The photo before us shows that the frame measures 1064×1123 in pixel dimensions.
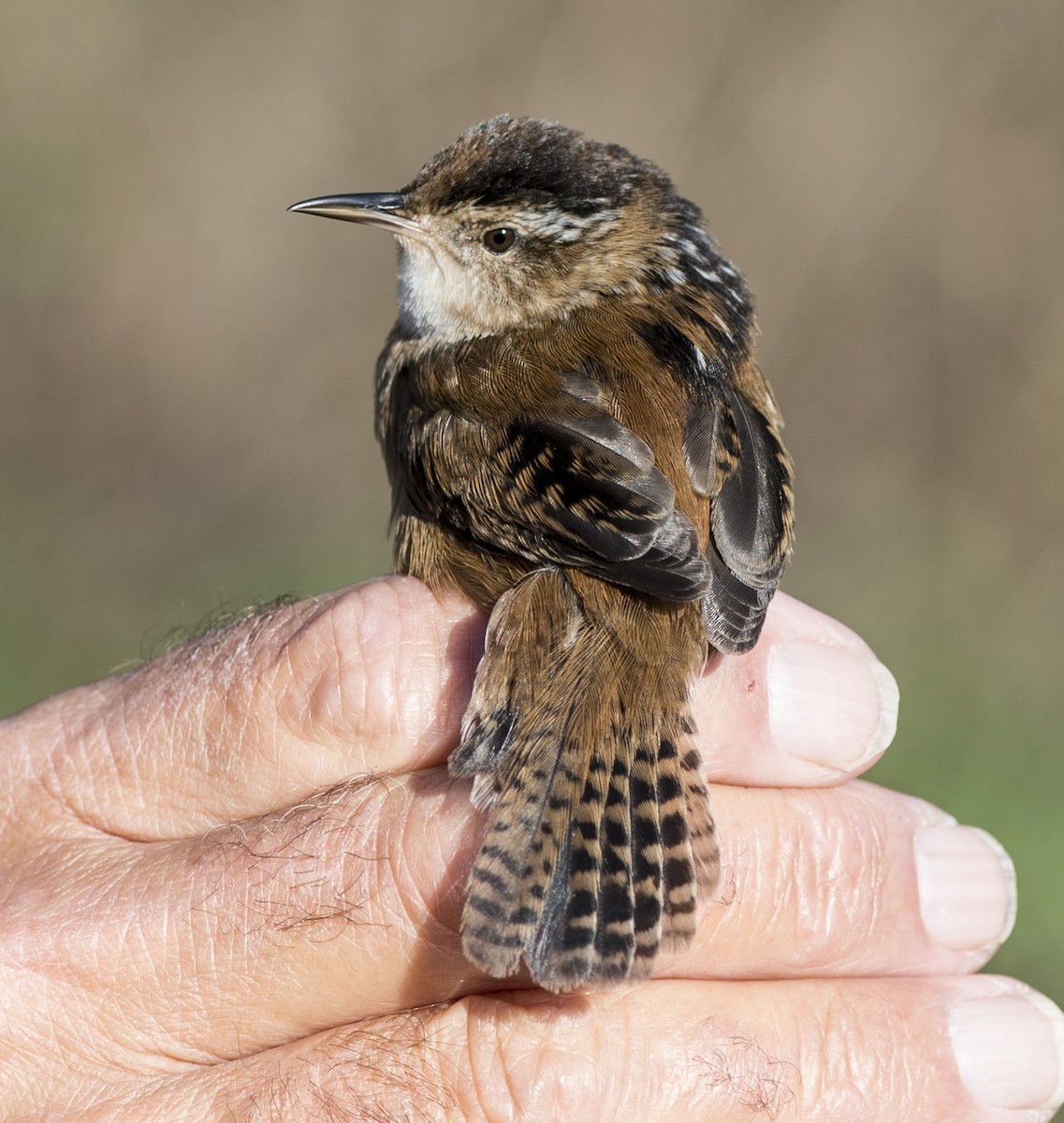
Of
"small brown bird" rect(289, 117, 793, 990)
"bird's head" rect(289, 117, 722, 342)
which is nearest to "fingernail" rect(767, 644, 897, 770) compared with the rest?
"small brown bird" rect(289, 117, 793, 990)

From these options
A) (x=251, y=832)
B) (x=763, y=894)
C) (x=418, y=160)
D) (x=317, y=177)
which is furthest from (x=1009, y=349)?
(x=251, y=832)

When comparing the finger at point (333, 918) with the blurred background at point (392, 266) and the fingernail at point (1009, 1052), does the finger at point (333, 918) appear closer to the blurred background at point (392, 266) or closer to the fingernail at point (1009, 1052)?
the fingernail at point (1009, 1052)

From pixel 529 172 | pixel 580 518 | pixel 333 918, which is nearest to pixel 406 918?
pixel 333 918

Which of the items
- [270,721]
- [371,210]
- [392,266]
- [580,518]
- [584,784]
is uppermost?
[371,210]

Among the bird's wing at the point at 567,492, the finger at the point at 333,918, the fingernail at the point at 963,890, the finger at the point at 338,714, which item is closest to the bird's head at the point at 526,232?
the bird's wing at the point at 567,492

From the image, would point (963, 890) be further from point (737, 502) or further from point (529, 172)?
point (529, 172)

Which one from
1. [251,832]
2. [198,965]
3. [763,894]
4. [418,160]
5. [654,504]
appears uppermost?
[418,160]

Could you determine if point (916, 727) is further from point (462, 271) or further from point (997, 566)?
point (462, 271)
